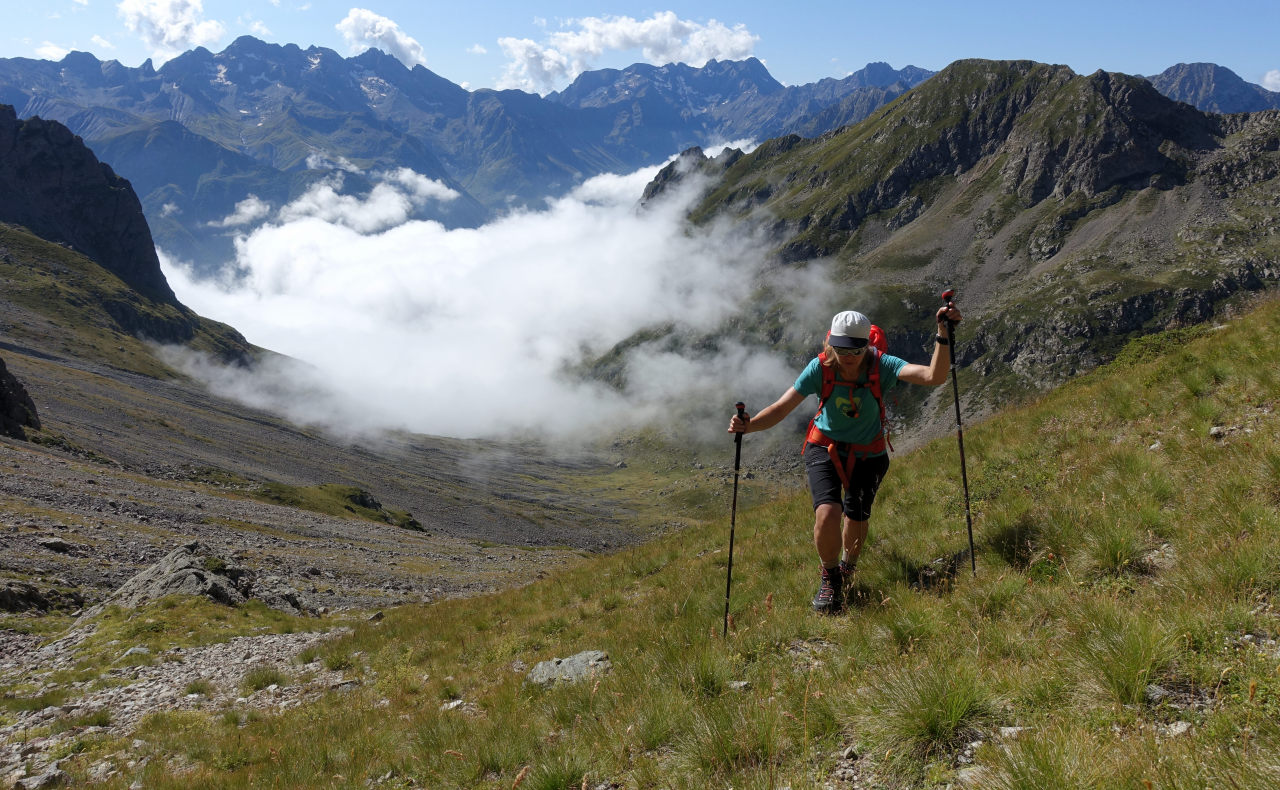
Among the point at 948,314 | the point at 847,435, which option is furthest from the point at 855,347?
the point at 948,314

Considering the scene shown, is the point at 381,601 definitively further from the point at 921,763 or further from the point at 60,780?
the point at 921,763

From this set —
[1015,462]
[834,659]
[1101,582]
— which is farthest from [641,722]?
[1015,462]

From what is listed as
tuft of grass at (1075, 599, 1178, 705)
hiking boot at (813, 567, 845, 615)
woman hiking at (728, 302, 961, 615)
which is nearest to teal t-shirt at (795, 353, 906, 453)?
woman hiking at (728, 302, 961, 615)

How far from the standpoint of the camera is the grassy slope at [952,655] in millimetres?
4141

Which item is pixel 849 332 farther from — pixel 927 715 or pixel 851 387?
pixel 927 715

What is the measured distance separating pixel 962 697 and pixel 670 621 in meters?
5.77

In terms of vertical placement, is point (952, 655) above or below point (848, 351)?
below

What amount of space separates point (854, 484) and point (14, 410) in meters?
121

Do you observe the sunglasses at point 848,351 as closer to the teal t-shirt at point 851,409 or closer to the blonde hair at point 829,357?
the blonde hair at point 829,357

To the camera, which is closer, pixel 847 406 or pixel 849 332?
pixel 849 332

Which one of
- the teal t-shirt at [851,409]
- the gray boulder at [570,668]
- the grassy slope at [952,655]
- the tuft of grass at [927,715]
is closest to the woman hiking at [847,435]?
the teal t-shirt at [851,409]

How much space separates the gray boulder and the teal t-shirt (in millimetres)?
4638

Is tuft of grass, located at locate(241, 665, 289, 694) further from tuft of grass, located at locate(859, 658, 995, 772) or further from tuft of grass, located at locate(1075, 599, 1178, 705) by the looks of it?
tuft of grass, located at locate(1075, 599, 1178, 705)

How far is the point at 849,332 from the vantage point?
778cm
